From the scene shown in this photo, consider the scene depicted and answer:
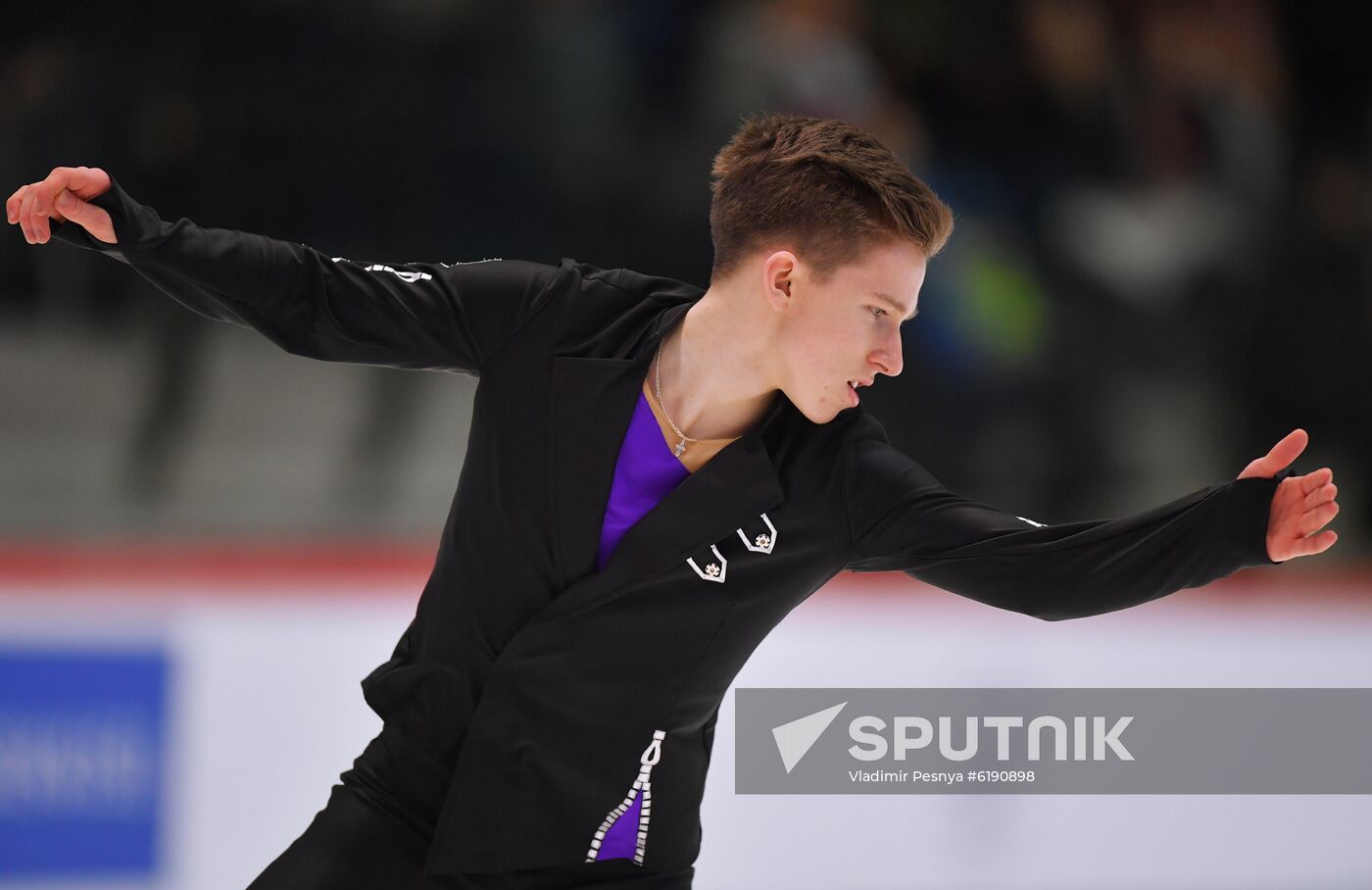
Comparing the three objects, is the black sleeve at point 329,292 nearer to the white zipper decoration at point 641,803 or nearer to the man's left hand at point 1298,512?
the white zipper decoration at point 641,803

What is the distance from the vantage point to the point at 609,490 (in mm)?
2107

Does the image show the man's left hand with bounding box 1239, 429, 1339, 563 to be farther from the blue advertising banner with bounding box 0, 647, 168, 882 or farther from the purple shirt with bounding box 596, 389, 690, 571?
the blue advertising banner with bounding box 0, 647, 168, 882

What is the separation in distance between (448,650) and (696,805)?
449 millimetres

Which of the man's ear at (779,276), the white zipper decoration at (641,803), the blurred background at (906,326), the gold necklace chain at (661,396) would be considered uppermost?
the blurred background at (906,326)

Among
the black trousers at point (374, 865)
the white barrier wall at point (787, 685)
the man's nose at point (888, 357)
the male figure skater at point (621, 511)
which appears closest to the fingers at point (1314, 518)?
the male figure skater at point (621, 511)

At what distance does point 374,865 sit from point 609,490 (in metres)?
0.63

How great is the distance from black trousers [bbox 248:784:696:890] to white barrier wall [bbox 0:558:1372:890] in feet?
3.32

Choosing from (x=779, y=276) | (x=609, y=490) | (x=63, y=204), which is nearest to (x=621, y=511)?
(x=609, y=490)

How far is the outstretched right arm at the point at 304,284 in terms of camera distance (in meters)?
1.96

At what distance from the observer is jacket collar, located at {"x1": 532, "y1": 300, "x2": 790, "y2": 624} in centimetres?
207

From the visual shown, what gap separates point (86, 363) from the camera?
4.33m

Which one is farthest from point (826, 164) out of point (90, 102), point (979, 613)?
point (90, 102)

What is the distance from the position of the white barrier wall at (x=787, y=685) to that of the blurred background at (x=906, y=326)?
13mm

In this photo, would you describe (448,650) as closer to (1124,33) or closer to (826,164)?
(826,164)
